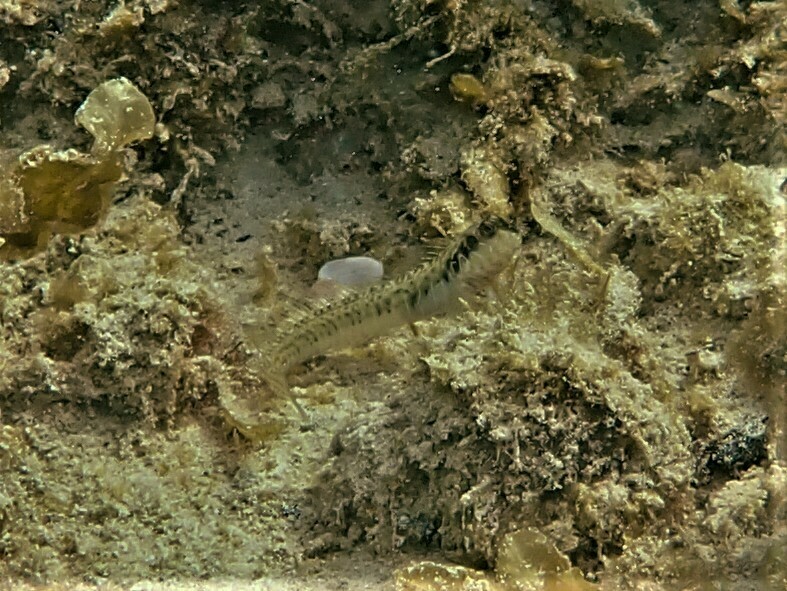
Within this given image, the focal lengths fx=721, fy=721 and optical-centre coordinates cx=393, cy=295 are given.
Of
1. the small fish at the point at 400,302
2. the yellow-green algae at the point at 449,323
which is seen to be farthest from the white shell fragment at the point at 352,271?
the small fish at the point at 400,302

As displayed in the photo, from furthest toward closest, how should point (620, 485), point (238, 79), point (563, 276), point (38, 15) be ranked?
1. point (238, 79)
2. point (38, 15)
3. point (563, 276)
4. point (620, 485)

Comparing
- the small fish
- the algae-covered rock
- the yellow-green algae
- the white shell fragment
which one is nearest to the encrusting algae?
the small fish

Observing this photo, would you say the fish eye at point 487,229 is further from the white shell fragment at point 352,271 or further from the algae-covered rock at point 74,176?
the algae-covered rock at point 74,176

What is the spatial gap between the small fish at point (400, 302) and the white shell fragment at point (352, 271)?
14.2 inches

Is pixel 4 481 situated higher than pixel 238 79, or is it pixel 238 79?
pixel 238 79

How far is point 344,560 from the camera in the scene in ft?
7.55

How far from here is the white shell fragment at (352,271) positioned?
3.10m

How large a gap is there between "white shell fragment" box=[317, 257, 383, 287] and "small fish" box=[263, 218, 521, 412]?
0.36 metres

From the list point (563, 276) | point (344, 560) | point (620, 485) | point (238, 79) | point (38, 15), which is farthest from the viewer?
point (238, 79)

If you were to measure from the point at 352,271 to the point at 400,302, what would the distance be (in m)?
0.56

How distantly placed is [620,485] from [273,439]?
4.05 feet

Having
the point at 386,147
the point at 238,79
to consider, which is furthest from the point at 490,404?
the point at 238,79

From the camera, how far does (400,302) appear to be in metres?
2.63

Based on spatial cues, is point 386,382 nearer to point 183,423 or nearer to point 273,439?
point 273,439
